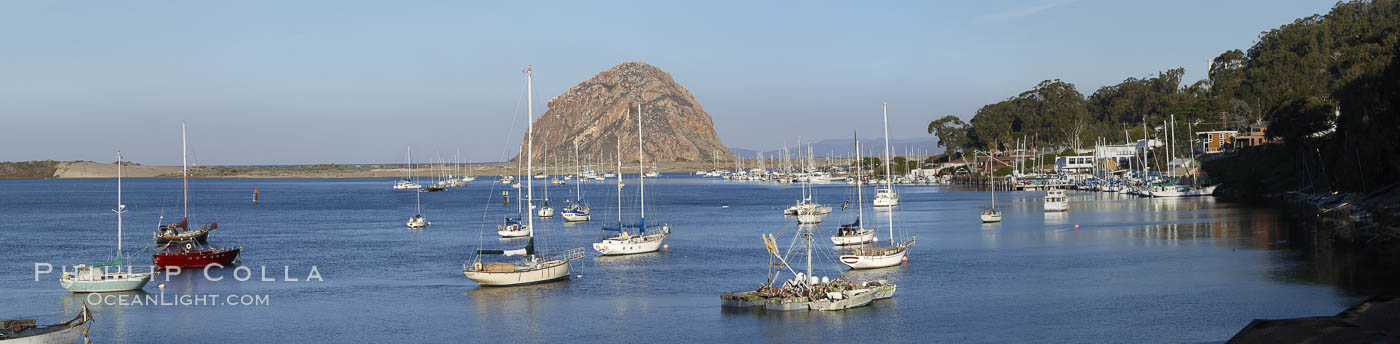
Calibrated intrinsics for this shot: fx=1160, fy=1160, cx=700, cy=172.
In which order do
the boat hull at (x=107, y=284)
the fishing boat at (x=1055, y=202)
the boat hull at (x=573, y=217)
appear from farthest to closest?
the boat hull at (x=573, y=217)
the fishing boat at (x=1055, y=202)
the boat hull at (x=107, y=284)

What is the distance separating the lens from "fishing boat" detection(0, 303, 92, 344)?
28.1 metres

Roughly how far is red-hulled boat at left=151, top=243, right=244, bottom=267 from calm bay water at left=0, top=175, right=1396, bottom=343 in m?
1.45

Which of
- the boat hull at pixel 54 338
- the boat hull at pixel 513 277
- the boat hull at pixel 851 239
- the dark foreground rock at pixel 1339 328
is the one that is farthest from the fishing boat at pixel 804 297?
the boat hull at pixel 851 239

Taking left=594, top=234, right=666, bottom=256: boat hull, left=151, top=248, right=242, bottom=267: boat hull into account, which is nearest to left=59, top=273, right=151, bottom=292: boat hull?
left=151, top=248, right=242, bottom=267: boat hull

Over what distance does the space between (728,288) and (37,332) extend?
22484 mm

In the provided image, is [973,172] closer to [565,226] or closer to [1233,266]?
[565,226]

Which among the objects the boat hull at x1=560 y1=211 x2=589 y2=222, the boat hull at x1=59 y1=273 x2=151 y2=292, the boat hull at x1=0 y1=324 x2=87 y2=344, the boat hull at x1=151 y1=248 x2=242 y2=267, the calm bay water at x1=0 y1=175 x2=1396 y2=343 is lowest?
the calm bay water at x1=0 y1=175 x2=1396 y2=343

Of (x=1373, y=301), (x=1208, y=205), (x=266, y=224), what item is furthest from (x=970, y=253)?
(x=266, y=224)

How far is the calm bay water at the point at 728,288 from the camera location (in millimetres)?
34125

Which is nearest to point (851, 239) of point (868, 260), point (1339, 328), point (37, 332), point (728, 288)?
point (868, 260)

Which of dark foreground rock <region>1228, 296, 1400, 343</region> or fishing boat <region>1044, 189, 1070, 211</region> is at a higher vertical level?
fishing boat <region>1044, 189, 1070, 211</region>

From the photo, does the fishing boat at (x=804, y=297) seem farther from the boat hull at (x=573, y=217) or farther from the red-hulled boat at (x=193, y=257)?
the boat hull at (x=573, y=217)

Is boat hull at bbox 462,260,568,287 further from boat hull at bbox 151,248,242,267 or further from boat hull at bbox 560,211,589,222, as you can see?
boat hull at bbox 560,211,589,222

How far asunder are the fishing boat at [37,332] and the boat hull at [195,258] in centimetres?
2355
